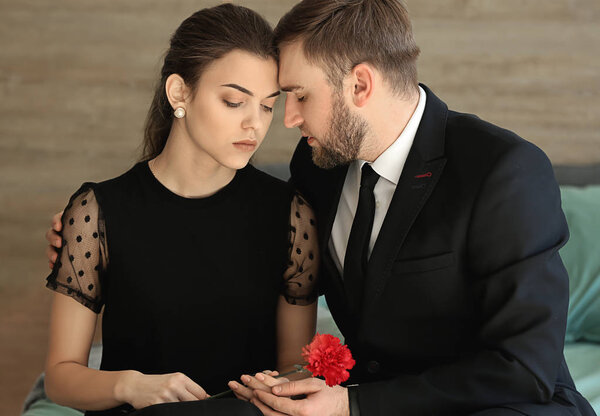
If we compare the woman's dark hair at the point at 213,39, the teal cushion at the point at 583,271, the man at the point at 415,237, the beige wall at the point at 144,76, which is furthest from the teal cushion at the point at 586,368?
the woman's dark hair at the point at 213,39

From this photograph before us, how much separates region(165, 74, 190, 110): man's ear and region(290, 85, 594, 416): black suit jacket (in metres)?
0.55

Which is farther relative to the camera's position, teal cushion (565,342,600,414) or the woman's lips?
teal cushion (565,342,600,414)

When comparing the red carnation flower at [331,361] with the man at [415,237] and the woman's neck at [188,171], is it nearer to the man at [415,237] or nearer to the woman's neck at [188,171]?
the man at [415,237]

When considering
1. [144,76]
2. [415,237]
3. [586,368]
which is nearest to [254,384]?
[415,237]

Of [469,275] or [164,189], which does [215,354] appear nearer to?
[164,189]

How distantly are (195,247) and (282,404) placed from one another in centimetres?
49

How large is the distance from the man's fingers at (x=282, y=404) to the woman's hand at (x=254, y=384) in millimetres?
29

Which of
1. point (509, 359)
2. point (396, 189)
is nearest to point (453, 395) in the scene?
point (509, 359)

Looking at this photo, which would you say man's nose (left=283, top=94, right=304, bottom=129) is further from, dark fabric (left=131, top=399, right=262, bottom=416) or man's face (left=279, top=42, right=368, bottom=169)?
dark fabric (left=131, top=399, right=262, bottom=416)

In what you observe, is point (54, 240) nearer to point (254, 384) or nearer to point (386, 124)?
point (254, 384)

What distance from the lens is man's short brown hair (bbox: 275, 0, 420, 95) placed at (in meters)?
1.65

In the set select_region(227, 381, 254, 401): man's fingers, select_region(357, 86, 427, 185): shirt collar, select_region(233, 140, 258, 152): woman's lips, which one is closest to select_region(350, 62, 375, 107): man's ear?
select_region(357, 86, 427, 185): shirt collar

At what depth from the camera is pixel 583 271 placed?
235cm

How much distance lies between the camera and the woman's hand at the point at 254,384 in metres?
1.50
